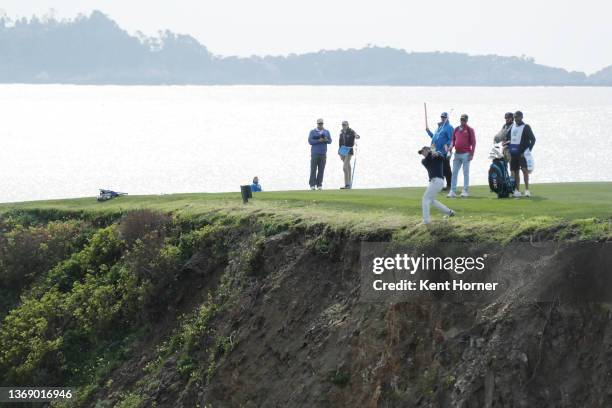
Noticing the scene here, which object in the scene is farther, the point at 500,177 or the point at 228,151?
the point at 228,151

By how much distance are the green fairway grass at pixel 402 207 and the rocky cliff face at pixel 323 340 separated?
29.7 inches

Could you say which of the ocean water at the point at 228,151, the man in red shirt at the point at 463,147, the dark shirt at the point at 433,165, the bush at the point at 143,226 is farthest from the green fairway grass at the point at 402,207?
the ocean water at the point at 228,151

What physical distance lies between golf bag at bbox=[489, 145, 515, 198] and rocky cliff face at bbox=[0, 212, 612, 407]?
484cm

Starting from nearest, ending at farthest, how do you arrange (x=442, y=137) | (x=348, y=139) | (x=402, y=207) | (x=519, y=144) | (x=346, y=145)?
(x=402, y=207), (x=519, y=144), (x=442, y=137), (x=346, y=145), (x=348, y=139)

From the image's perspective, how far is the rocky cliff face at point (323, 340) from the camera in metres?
16.7

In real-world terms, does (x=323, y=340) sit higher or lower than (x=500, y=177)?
lower

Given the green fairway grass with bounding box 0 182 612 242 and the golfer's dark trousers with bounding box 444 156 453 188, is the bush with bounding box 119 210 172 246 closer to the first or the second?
the green fairway grass with bounding box 0 182 612 242

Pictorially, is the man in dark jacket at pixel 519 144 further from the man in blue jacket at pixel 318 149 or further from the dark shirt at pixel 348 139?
the man in blue jacket at pixel 318 149

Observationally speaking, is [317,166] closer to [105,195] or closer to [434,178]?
[105,195]

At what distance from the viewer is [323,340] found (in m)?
20.2

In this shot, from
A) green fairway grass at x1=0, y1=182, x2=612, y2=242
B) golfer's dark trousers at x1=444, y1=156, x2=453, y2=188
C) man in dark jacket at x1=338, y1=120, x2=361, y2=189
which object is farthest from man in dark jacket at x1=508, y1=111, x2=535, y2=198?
man in dark jacket at x1=338, y1=120, x2=361, y2=189

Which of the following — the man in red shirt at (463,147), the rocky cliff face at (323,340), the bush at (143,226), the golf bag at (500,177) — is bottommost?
the rocky cliff face at (323,340)

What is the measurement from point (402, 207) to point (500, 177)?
2823mm

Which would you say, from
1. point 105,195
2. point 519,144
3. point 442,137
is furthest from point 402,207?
point 105,195
